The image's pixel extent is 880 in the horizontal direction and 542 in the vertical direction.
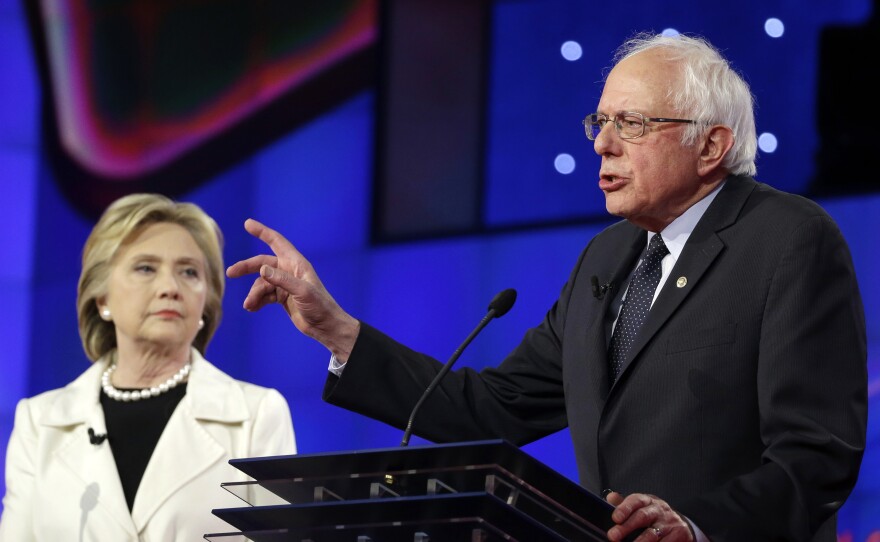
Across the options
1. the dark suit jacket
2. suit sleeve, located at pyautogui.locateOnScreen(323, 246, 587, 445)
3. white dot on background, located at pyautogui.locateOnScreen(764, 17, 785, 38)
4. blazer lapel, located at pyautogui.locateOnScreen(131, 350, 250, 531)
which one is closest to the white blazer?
blazer lapel, located at pyautogui.locateOnScreen(131, 350, 250, 531)

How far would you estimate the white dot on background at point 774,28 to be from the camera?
14.4ft

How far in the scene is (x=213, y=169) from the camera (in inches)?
187

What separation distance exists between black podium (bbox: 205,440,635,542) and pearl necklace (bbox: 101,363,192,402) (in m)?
2.00

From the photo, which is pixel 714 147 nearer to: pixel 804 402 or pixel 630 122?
pixel 630 122

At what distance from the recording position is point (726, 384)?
7.22ft

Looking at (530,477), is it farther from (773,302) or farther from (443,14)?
(443,14)

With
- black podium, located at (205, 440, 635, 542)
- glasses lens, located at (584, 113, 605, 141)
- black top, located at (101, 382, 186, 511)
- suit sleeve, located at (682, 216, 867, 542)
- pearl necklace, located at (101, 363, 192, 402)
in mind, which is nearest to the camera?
black podium, located at (205, 440, 635, 542)

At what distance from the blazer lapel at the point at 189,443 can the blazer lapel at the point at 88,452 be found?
68mm

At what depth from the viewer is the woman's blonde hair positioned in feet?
13.2

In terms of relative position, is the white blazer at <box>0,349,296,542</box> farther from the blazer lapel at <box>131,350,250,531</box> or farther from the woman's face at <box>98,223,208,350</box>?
the woman's face at <box>98,223,208,350</box>

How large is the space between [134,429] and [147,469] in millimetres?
182

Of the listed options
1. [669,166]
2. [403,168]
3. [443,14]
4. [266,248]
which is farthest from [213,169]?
[669,166]

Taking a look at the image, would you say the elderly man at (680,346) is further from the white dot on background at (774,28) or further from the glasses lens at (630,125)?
the white dot on background at (774,28)

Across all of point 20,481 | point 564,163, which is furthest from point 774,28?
point 20,481
